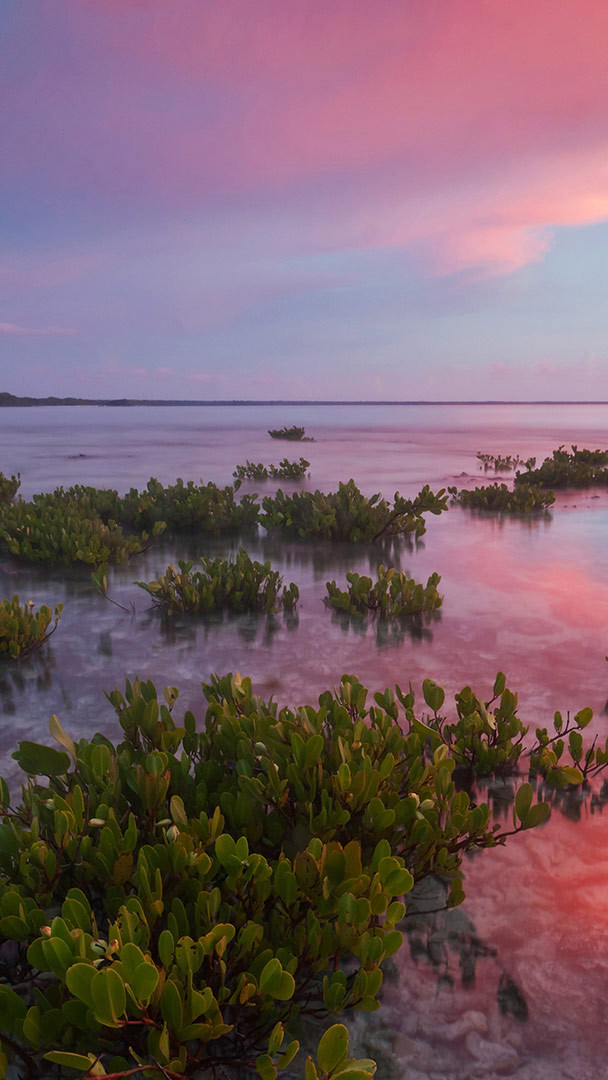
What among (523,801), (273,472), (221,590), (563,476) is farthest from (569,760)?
(273,472)

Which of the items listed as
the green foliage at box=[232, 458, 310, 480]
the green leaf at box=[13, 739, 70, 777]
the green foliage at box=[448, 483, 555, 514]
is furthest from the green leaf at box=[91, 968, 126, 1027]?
the green foliage at box=[232, 458, 310, 480]

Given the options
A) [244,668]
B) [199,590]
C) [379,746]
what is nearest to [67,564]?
[199,590]

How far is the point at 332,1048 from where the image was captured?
52.2 inches

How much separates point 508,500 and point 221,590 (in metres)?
6.93

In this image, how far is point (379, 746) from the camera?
8.14 ft

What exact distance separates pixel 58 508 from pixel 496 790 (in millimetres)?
6654

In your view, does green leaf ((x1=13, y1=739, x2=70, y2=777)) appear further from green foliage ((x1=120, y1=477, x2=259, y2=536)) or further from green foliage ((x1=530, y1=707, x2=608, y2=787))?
green foliage ((x1=120, y1=477, x2=259, y2=536))

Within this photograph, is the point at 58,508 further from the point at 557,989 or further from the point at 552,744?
the point at 557,989

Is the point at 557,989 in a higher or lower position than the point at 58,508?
lower

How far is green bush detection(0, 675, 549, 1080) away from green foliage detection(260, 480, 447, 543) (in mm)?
5563

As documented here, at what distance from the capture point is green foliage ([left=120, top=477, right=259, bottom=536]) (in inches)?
343

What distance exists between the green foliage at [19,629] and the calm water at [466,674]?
0.38 ft

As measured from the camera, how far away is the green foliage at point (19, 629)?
431 centimetres

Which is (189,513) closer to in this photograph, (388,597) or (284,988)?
(388,597)
